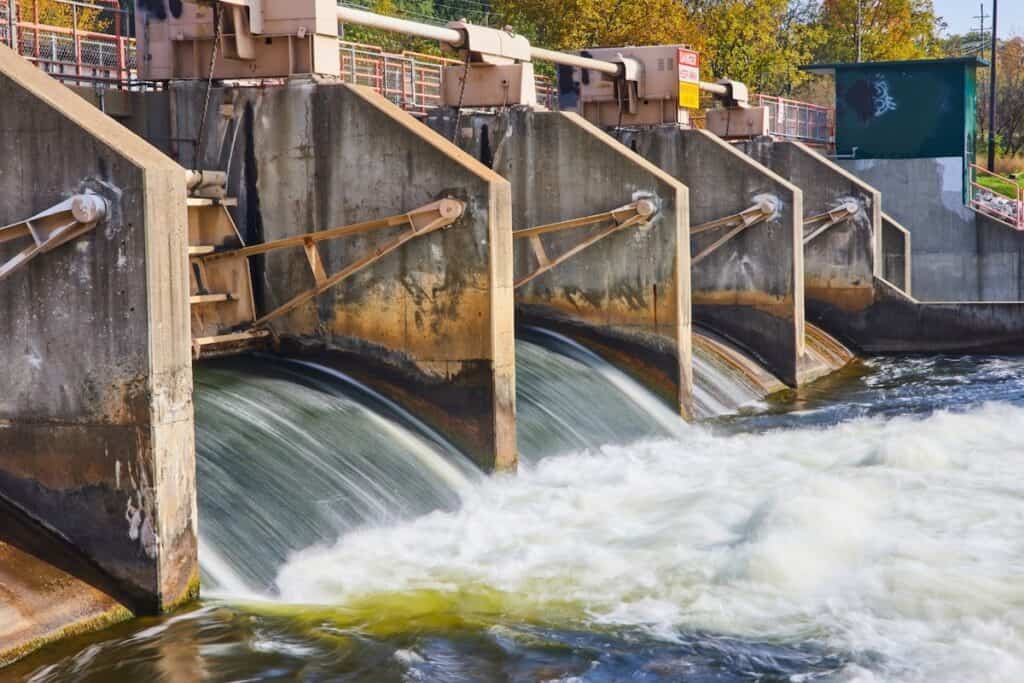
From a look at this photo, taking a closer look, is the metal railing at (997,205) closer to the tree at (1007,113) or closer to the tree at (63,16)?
the tree at (63,16)

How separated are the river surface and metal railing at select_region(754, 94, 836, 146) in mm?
19424

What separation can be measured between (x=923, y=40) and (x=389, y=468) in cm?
5510

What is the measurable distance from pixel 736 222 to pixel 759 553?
40.5ft

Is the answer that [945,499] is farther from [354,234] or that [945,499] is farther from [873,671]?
[354,234]

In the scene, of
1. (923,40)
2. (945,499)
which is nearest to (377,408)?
(945,499)

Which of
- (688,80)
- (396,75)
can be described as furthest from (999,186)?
(396,75)

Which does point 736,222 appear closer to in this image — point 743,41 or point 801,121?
point 801,121

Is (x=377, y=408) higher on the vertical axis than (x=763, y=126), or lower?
lower

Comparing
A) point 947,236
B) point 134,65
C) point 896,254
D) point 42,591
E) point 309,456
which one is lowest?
point 42,591

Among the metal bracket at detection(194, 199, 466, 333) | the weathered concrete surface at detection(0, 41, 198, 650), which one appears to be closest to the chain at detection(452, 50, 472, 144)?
the metal bracket at detection(194, 199, 466, 333)

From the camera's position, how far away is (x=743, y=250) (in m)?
23.5

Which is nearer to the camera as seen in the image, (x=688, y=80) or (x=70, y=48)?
(x=70, y=48)

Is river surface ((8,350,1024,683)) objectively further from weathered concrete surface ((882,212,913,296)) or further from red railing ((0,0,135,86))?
weathered concrete surface ((882,212,913,296))

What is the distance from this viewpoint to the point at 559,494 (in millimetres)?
14305
